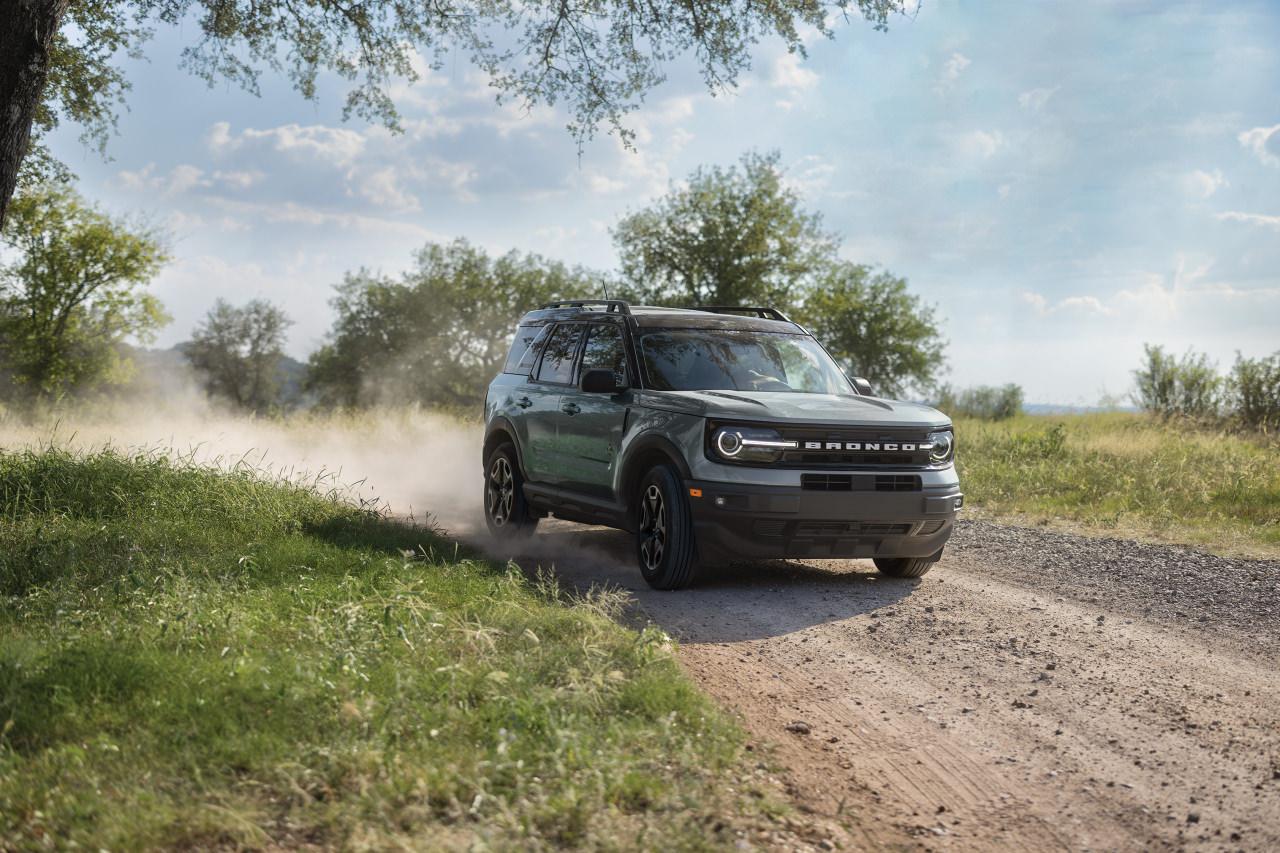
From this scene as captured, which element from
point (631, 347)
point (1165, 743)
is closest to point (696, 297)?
point (631, 347)

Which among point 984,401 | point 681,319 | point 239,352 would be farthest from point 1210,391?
point 239,352

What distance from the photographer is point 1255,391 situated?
25703mm

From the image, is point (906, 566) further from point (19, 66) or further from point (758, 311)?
point (19, 66)

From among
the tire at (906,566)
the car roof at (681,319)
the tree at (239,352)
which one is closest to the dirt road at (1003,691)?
the tire at (906,566)

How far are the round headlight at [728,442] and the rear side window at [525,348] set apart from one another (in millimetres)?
3212

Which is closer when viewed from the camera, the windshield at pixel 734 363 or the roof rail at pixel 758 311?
the windshield at pixel 734 363

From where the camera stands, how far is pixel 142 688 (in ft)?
15.0

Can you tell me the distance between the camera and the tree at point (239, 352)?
76.9 m

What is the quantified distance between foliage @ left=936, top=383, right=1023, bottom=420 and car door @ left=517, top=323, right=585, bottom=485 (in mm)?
28526

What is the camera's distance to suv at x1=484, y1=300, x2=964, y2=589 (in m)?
7.73

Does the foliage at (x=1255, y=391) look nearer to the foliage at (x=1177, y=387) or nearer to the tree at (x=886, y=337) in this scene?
the foliage at (x=1177, y=387)

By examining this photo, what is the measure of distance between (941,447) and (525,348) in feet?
14.1

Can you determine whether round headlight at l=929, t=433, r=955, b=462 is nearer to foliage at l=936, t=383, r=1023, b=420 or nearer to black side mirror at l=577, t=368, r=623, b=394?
black side mirror at l=577, t=368, r=623, b=394

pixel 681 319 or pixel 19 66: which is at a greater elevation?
pixel 19 66
